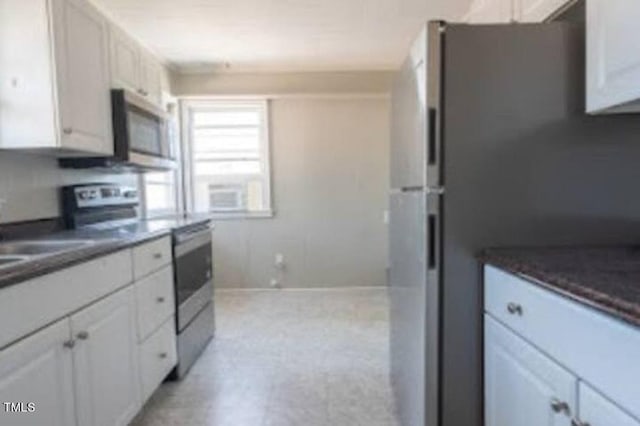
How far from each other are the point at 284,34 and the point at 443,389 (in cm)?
296

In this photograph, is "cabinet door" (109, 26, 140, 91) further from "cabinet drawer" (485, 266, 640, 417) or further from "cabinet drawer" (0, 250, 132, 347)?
"cabinet drawer" (485, 266, 640, 417)

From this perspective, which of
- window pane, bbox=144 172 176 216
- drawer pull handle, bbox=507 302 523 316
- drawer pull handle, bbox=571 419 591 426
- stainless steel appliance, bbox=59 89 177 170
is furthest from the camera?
window pane, bbox=144 172 176 216

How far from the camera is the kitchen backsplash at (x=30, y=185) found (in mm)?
2223

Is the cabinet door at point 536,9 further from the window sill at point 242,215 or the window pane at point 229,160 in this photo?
the window sill at point 242,215

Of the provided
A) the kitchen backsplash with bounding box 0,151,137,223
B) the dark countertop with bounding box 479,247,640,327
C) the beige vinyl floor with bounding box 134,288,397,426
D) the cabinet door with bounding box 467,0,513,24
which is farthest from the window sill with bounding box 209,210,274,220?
the dark countertop with bounding box 479,247,640,327

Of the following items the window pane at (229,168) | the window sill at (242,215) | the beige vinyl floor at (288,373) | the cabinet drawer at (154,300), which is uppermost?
the window pane at (229,168)

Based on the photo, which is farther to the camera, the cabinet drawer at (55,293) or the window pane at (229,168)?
the window pane at (229,168)

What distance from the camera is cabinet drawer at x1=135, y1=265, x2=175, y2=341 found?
7.16ft

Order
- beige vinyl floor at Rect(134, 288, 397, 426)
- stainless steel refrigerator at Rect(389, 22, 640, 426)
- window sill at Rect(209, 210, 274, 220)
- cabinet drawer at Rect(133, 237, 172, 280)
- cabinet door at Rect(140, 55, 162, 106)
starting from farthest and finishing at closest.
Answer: window sill at Rect(209, 210, 274, 220)
cabinet door at Rect(140, 55, 162, 106)
beige vinyl floor at Rect(134, 288, 397, 426)
cabinet drawer at Rect(133, 237, 172, 280)
stainless steel refrigerator at Rect(389, 22, 640, 426)

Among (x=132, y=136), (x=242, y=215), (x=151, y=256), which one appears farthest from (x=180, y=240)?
(x=242, y=215)

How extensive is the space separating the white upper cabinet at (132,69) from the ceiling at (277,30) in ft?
0.97

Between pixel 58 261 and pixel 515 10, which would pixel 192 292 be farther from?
pixel 515 10

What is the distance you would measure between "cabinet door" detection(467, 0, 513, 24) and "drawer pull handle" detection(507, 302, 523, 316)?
1723 mm

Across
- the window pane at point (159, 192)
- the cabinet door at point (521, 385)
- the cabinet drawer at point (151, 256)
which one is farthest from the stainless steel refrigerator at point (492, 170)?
the window pane at point (159, 192)
